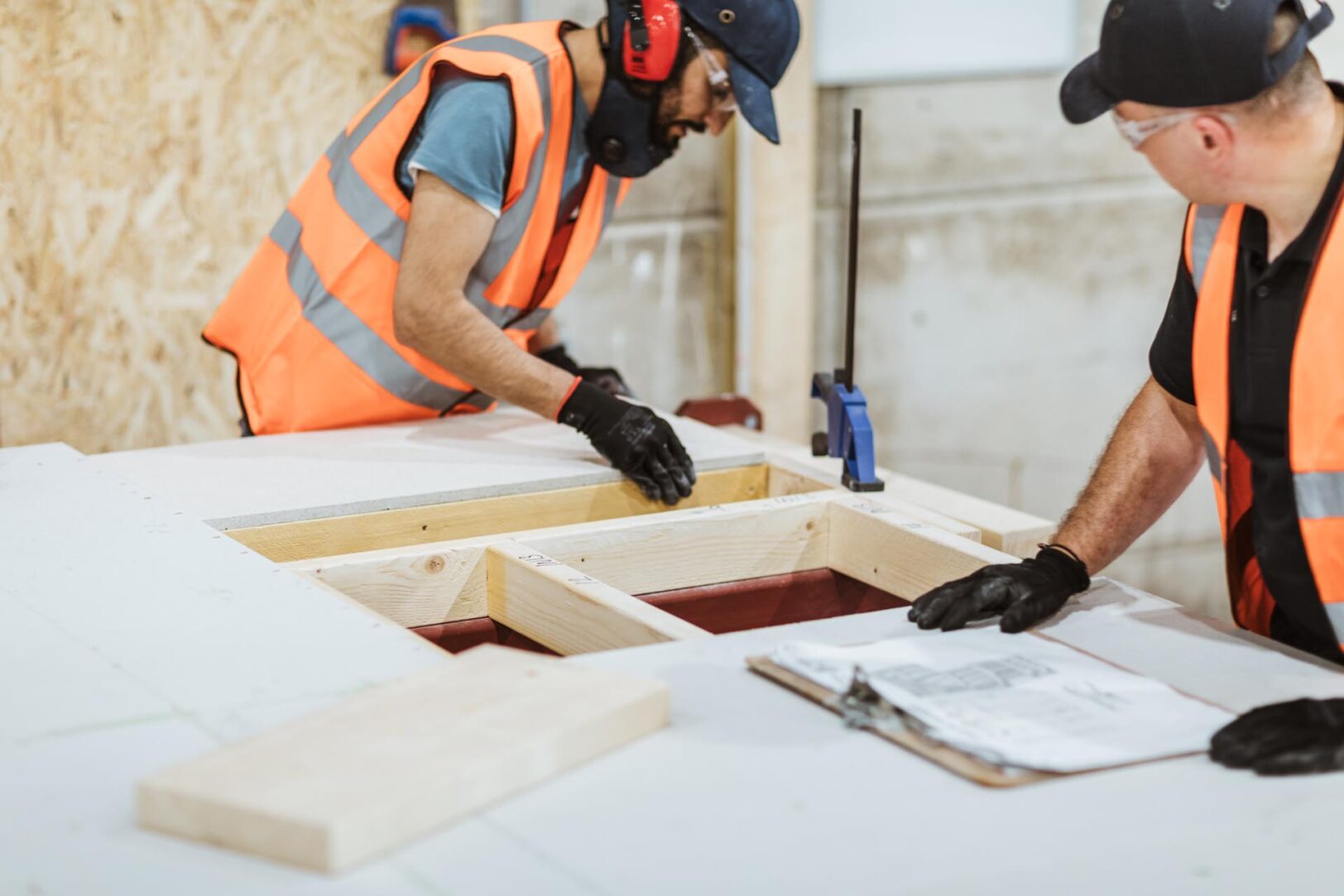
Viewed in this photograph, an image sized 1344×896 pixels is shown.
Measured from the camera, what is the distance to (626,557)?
2.38 meters

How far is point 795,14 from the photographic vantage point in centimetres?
281

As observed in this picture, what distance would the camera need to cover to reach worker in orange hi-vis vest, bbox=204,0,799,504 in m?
2.71

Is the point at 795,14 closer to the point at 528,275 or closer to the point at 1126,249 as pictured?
the point at 528,275

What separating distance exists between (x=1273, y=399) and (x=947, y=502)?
97 centimetres

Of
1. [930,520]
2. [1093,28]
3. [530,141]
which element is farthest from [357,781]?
[1093,28]

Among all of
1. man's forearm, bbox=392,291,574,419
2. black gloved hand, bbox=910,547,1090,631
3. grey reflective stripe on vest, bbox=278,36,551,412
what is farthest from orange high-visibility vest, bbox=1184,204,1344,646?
grey reflective stripe on vest, bbox=278,36,551,412

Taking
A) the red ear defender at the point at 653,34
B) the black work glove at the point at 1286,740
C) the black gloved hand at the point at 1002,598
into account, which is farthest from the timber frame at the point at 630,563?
the red ear defender at the point at 653,34

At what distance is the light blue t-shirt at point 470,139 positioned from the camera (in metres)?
2.67

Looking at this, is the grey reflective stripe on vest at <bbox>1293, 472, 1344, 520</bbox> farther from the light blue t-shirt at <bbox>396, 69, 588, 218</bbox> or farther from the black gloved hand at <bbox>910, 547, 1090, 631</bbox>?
the light blue t-shirt at <bbox>396, 69, 588, 218</bbox>

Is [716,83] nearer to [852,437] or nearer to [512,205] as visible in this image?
[512,205]

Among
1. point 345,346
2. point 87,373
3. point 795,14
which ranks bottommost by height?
point 87,373

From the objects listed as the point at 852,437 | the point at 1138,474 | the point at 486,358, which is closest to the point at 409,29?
the point at 486,358

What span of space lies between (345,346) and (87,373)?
1504 mm

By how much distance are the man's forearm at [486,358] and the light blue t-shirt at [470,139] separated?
22 centimetres
